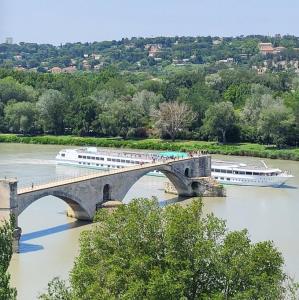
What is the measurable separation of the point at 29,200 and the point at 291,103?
32787 millimetres

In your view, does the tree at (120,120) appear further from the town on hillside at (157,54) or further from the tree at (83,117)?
the town on hillside at (157,54)

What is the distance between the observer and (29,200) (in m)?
26.0

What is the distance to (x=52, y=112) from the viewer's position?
196 feet

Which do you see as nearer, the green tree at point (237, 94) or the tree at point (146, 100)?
the tree at point (146, 100)

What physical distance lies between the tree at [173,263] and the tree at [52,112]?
4424 cm

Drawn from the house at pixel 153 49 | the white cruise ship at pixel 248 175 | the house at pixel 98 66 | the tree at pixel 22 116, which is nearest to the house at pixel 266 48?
the house at pixel 153 49

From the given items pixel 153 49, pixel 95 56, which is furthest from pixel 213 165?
pixel 153 49

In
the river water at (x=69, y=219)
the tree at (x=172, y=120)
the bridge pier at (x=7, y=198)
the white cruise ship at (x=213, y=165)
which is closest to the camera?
the river water at (x=69, y=219)

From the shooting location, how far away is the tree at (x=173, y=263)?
46.2ft

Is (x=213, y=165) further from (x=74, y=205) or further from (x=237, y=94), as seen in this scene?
(x=237, y=94)

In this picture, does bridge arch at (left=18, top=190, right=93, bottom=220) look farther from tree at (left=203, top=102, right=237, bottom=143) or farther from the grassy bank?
tree at (left=203, top=102, right=237, bottom=143)

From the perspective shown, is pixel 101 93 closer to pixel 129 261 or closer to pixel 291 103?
pixel 291 103

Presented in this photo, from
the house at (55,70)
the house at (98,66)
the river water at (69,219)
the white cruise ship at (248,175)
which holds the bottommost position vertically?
the river water at (69,219)

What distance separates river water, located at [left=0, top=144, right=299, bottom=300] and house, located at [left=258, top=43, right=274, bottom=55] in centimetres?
10466
